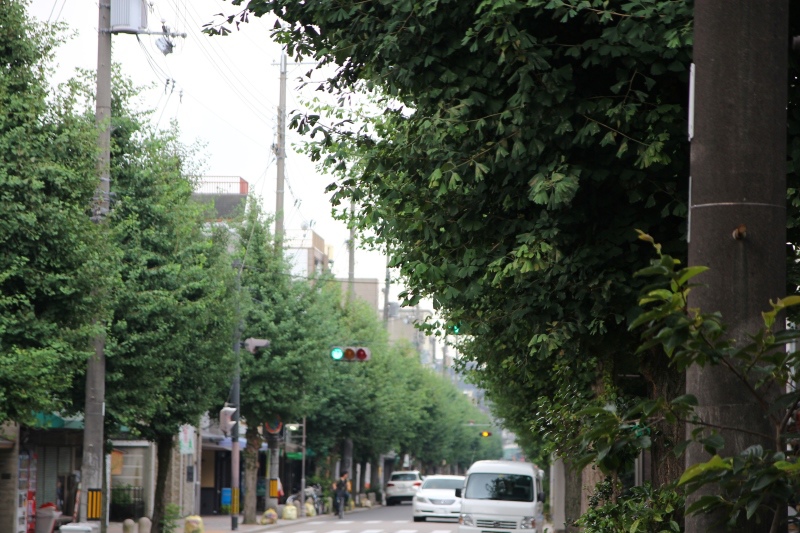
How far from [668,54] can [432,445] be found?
8444 centimetres

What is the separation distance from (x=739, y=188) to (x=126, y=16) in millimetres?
18157

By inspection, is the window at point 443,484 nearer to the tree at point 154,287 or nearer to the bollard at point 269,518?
the bollard at point 269,518

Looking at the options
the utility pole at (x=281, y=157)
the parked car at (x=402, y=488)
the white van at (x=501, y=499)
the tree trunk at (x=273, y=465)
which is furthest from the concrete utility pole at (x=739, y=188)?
the parked car at (x=402, y=488)

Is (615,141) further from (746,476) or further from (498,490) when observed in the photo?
(498,490)

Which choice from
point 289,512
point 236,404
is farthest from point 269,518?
point 236,404

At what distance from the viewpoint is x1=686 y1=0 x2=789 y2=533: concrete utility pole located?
367cm

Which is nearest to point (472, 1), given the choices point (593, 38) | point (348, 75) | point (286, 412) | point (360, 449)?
point (593, 38)

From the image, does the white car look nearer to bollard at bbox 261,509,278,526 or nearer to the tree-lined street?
bollard at bbox 261,509,278,526

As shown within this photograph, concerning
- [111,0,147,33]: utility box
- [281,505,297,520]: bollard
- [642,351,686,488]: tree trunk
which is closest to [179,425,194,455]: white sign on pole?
[281,505,297,520]: bollard

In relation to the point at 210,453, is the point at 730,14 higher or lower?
higher

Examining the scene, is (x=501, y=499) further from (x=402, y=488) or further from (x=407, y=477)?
(x=407, y=477)

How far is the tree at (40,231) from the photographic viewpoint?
16.1 m

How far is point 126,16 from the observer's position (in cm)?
2025

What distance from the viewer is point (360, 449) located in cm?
6216
